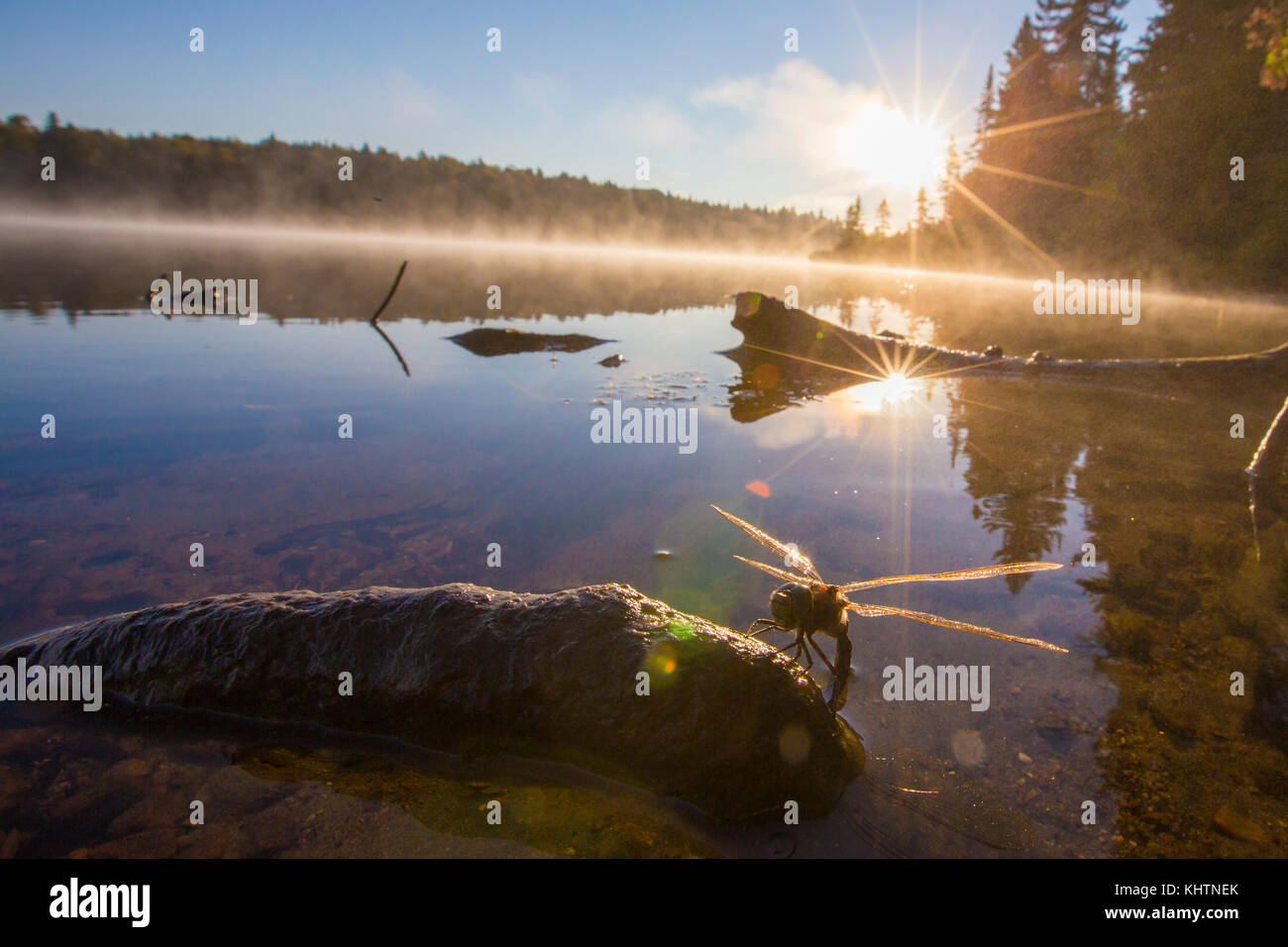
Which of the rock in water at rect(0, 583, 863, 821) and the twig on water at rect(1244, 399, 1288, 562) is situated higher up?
the twig on water at rect(1244, 399, 1288, 562)

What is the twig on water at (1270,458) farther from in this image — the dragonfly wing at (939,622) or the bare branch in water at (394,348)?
the bare branch in water at (394,348)

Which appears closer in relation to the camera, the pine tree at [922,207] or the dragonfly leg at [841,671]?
the dragonfly leg at [841,671]

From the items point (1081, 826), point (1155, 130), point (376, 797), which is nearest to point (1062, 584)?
point (1081, 826)

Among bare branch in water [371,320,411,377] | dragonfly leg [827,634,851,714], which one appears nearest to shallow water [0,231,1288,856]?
bare branch in water [371,320,411,377]

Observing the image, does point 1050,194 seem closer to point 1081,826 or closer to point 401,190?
point 1081,826

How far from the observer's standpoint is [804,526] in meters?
5.59

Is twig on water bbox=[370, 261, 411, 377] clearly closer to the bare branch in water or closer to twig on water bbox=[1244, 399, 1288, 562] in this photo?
the bare branch in water

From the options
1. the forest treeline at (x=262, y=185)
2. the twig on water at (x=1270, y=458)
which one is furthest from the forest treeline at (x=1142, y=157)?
the forest treeline at (x=262, y=185)

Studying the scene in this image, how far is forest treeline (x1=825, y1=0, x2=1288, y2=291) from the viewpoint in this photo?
37.2m

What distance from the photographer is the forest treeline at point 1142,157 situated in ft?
122

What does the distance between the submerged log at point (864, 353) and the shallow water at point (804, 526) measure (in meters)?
0.72

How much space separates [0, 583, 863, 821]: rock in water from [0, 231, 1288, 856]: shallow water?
242 millimetres
